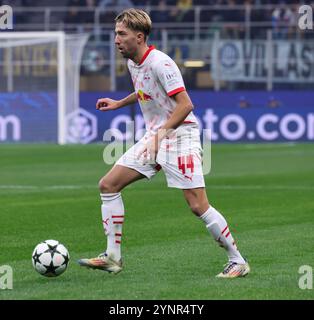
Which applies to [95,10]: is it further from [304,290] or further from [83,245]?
[304,290]

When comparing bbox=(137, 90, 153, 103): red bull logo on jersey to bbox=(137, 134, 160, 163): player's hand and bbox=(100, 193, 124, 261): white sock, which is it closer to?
bbox=(137, 134, 160, 163): player's hand

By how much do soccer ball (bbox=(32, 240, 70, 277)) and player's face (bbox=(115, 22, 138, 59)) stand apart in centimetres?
174

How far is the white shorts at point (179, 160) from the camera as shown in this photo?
346 inches

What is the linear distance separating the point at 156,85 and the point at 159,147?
1.82 ft

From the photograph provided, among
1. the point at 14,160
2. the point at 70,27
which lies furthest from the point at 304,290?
the point at 70,27

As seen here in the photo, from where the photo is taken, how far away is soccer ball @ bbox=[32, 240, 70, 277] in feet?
28.3

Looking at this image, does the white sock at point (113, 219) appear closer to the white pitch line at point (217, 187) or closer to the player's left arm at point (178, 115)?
the player's left arm at point (178, 115)

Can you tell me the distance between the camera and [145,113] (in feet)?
29.6

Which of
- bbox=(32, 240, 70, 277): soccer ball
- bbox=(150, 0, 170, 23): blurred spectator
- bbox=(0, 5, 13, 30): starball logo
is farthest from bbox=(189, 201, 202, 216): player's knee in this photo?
bbox=(150, 0, 170, 23): blurred spectator

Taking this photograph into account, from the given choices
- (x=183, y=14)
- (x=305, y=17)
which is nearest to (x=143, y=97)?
(x=305, y=17)

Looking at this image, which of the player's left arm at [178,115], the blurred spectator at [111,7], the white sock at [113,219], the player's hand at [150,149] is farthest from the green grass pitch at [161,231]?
the blurred spectator at [111,7]

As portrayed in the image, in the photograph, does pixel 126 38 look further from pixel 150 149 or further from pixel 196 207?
pixel 196 207

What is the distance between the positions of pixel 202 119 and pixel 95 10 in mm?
6638

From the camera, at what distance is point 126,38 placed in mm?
8766
